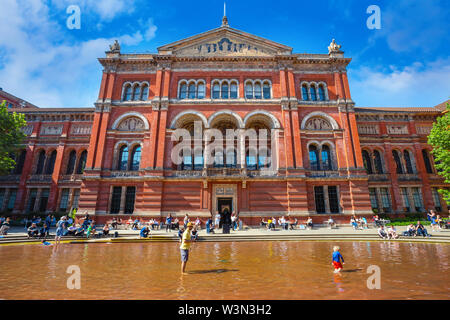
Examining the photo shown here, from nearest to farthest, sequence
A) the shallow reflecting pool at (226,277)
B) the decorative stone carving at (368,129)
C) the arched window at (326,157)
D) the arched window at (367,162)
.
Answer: the shallow reflecting pool at (226,277)
the arched window at (326,157)
the arched window at (367,162)
the decorative stone carving at (368,129)

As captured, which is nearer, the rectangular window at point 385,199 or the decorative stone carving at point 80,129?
the rectangular window at point 385,199

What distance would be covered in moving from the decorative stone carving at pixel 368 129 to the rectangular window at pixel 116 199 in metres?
32.2

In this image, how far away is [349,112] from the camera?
81.8 ft

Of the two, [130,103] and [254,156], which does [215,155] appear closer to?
[254,156]

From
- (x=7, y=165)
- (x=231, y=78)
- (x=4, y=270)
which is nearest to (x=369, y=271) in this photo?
(x=4, y=270)

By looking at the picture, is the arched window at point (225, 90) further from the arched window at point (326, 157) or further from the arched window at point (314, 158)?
the arched window at point (326, 157)

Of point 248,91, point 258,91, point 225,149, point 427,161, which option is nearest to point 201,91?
point 248,91

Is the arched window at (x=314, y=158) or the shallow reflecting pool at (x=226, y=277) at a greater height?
the arched window at (x=314, y=158)

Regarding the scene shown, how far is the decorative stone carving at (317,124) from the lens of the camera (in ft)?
82.4

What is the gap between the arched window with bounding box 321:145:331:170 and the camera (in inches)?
965

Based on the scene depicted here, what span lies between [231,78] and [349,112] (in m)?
15.3

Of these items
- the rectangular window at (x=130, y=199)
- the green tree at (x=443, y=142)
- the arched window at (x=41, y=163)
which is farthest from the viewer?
the arched window at (x=41, y=163)

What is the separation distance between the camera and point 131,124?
82.4 ft

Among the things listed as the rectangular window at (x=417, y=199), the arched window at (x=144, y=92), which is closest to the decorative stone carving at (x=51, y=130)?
the arched window at (x=144, y=92)
